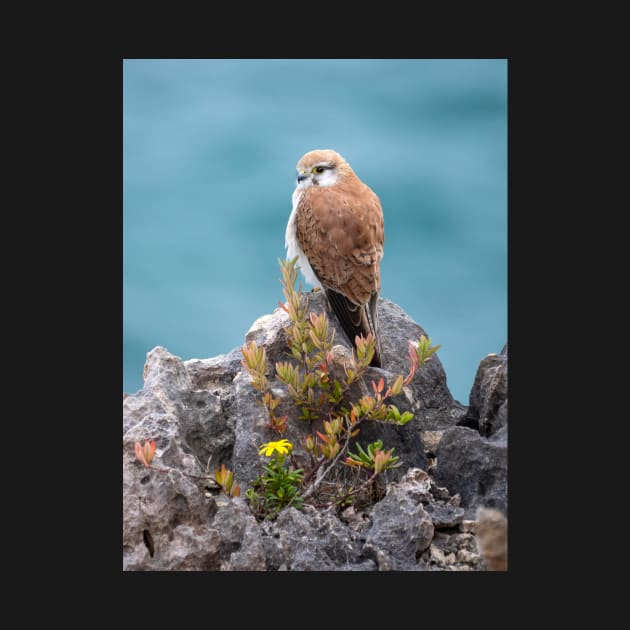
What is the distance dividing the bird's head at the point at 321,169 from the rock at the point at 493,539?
2.13 metres

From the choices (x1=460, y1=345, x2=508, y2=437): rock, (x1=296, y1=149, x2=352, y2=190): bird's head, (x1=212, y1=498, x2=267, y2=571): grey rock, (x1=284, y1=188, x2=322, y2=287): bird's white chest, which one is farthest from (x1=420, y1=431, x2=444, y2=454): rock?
(x1=296, y1=149, x2=352, y2=190): bird's head

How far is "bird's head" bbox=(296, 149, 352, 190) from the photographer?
5279mm

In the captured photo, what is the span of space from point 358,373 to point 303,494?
2.29ft

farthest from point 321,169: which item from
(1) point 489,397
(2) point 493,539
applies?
(2) point 493,539

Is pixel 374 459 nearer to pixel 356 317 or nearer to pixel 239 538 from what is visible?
pixel 239 538

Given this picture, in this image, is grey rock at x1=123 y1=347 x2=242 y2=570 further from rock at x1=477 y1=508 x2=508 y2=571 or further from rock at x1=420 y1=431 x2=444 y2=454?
rock at x1=477 y1=508 x2=508 y2=571

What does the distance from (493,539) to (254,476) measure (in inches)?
50.5

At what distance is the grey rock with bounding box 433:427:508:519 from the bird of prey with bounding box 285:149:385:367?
0.64 metres

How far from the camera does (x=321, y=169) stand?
533 centimetres

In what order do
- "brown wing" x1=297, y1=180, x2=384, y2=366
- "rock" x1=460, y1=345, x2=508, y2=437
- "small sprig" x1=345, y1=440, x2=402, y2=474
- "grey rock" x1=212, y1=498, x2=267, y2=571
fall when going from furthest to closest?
"brown wing" x1=297, y1=180, x2=384, y2=366 → "rock" x1=460, y1=345, x2=508, y2=437 → "small sprig" x1=345, y1=440, x2=402, y2=474 → "grey rock" x1=212, y1=498, x2=267, y2=571

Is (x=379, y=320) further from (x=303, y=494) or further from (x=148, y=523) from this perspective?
(x=148, y=523)

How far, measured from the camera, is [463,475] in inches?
188

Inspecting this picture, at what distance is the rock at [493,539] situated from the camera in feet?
14.7

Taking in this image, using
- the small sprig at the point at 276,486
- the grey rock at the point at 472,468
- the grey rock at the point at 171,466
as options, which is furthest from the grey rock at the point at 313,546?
the grey rock at the point at 472,468
